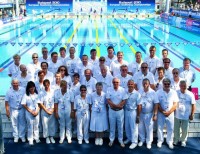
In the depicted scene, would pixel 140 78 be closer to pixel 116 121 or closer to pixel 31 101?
pixel 116 121

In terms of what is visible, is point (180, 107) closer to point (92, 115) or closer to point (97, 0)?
point (92, 115)

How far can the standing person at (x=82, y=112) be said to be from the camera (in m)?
4.68


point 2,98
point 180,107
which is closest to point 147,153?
point 180,107

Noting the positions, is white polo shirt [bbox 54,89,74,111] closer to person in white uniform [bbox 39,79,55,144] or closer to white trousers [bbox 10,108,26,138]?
person in white uniform [bbox 39,79,55,144]

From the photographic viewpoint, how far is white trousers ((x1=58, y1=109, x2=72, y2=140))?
477 centimetres

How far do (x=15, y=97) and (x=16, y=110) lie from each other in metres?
0.24

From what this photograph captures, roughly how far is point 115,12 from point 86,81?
29814 mm

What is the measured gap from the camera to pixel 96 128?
480 centimetres

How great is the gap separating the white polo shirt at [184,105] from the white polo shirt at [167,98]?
12 cm

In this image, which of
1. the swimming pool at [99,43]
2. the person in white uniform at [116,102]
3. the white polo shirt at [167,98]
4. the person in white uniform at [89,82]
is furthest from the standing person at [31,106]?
the swimming pool at [99,43]

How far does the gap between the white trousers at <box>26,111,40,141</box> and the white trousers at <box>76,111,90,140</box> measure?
680 millimetres

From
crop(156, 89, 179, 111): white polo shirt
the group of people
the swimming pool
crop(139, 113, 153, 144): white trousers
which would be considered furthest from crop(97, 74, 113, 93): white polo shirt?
the swimming pool

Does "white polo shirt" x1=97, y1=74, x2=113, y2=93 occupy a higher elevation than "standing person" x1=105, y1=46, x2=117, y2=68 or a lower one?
lower

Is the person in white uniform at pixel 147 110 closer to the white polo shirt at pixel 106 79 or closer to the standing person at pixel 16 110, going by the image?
the white polo shirt at pixel 106 79
